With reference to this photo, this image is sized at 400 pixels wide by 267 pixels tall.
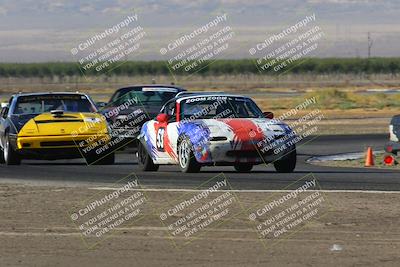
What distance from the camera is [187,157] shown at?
1856 centimetres

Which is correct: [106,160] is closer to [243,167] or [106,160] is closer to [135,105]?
[243,167]

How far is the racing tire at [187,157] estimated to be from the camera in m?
18.4

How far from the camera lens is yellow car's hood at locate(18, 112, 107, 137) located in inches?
814

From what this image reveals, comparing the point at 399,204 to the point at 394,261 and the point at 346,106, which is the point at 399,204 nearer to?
the point at 394,261

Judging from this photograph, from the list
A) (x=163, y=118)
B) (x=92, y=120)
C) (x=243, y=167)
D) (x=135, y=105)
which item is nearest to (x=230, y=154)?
(x=163, y=118)

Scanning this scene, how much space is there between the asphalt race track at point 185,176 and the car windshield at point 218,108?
0.98 m

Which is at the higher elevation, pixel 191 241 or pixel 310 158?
pixel 191 241

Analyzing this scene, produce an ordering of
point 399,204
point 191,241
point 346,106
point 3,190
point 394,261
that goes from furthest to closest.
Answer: point 346,106, point 3,190, point 399,204, point 191,241, point 394,261

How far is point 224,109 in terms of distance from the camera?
62.5ft

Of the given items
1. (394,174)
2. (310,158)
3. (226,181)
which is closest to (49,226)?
(226,181)

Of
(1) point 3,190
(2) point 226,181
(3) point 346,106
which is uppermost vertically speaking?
(1) point 3,190

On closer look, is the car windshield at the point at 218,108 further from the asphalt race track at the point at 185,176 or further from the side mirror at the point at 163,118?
the asphalt race track at the point at 185,176

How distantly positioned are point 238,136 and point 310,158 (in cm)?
697

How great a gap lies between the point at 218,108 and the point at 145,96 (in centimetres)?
802
